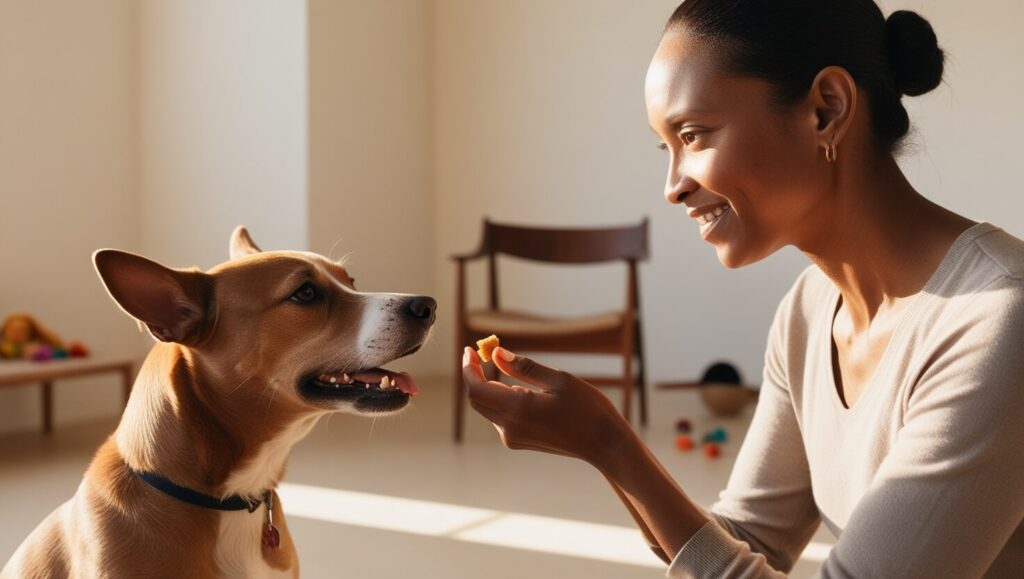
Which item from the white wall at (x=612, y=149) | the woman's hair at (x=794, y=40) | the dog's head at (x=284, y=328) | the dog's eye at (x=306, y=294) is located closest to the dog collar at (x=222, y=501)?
the dog's head at (x=284, y=328)

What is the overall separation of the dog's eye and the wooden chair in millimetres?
2381

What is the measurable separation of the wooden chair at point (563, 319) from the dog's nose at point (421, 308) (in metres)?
2.38

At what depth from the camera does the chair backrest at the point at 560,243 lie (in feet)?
15.6

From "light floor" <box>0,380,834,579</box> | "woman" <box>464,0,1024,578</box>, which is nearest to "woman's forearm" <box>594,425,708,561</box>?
"woman" <box>464,0,1024,578</box>

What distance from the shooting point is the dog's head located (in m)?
1.49

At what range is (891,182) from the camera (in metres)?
1.20

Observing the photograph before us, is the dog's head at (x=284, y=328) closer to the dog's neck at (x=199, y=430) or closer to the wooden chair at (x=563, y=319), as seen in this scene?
the dog's neck at (x=199, y=430)

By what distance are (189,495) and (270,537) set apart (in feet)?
0.48

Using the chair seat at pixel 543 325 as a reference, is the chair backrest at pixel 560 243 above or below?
above

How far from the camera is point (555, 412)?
1104mm

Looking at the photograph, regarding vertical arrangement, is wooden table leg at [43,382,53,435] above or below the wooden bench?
below

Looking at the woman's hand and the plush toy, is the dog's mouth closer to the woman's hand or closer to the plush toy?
the woman's hand

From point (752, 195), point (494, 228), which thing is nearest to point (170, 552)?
point (752, 195)

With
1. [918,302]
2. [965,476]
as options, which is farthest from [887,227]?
[965,476]
